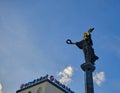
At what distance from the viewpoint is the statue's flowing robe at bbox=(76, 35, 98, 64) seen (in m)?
28.3

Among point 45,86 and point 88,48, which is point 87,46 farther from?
point 45,86

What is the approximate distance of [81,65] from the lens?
27156 mm

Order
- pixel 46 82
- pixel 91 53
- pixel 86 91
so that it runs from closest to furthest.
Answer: pixel 86 91, pixel 91 53, pixel 46 82

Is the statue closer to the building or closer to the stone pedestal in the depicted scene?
the stone pedestal

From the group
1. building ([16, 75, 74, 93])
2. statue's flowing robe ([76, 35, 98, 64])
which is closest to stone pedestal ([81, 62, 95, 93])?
statue's flowing robe ([76, 35, 98, 64])

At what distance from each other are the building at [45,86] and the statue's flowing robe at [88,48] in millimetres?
40727

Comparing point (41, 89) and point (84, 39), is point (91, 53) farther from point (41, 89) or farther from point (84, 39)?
point (41, 89)

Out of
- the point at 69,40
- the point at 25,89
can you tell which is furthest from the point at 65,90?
the point at 69,40

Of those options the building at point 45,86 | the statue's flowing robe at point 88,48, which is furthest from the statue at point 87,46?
the building at point 45,86

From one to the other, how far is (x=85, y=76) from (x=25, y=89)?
164 feet

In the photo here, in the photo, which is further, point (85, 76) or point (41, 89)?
point (41, 89)

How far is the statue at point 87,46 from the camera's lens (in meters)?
28.3

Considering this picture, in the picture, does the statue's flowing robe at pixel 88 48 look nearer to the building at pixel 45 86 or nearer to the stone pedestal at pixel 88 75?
the stone pedestal at pixel 88 75

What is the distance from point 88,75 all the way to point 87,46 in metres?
3.72
